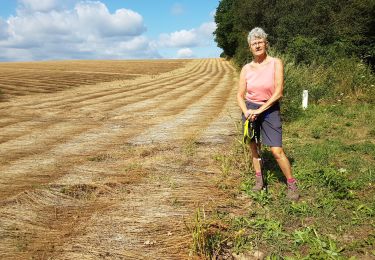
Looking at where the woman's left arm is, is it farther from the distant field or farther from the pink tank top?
the distant field

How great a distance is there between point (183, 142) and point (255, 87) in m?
3.74

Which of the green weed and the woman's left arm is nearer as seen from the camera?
the green weed

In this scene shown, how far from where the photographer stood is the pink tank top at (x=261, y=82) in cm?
450

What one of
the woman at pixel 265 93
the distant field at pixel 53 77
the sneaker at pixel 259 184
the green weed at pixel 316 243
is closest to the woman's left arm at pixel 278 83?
the woman at pixel 265 93

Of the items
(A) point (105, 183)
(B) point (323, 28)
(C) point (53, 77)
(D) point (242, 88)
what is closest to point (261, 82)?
(D) point (242, 88)

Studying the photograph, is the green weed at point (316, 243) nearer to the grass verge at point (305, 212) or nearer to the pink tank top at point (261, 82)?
the grass verge at point (305, 212)

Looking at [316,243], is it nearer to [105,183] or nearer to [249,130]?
[249,130]

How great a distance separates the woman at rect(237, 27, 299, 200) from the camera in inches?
177

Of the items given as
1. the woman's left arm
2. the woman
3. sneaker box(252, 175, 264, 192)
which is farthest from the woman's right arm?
sneaker box(252, 175, 264, 192)

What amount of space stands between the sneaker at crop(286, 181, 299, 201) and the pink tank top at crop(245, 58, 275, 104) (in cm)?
111

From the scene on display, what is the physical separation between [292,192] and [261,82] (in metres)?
1.42

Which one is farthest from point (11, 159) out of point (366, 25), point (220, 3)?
point (220, 3)

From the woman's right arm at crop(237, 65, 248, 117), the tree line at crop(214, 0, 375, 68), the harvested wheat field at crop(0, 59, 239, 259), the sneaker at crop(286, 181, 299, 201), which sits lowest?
the harvested wheat field at crop(0, 59, 239, 259)

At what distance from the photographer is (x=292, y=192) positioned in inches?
185
